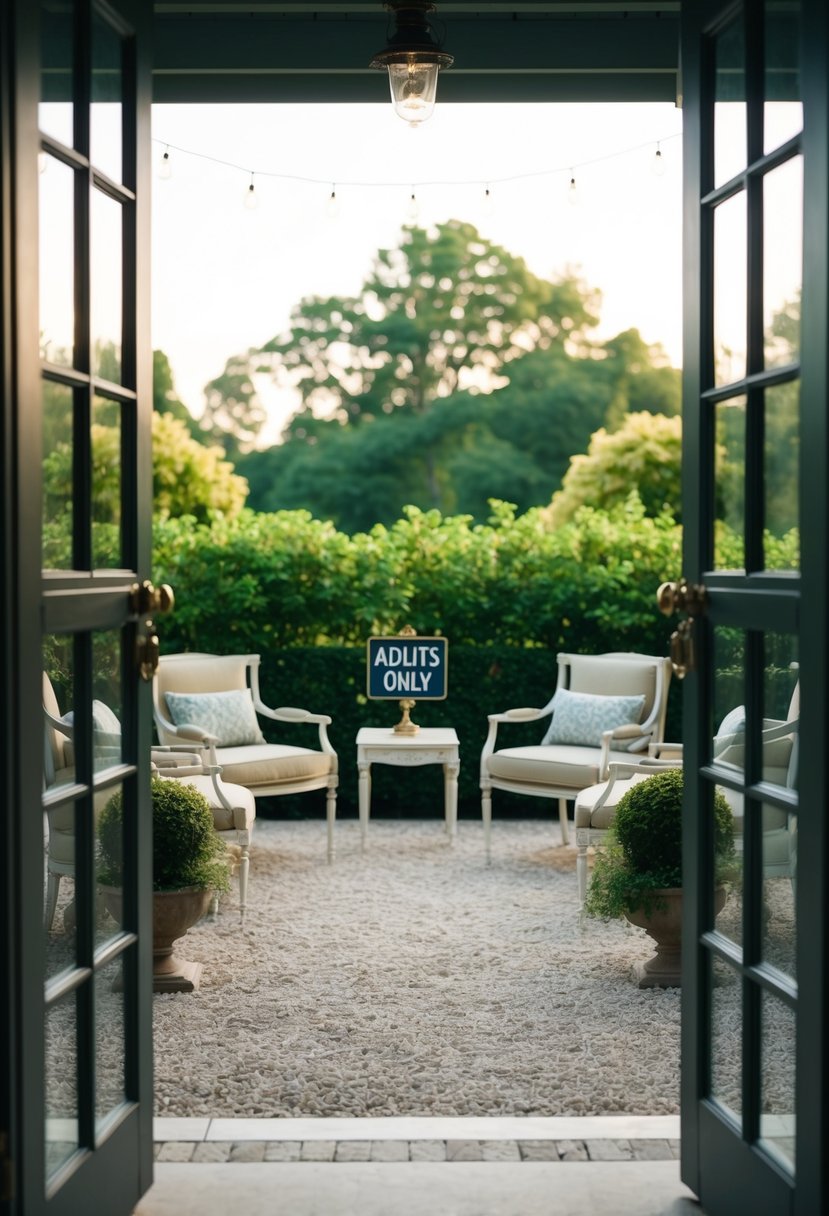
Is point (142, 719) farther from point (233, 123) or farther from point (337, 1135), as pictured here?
point (233, 123)

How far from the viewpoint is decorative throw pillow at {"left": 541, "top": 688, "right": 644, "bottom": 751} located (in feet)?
21.1

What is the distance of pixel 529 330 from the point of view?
20.4m

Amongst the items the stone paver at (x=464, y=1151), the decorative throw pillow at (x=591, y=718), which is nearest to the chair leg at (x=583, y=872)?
the decorative throw pillow at (x=591, y=718)

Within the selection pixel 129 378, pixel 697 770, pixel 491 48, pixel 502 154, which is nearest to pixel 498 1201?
pixel 697 770

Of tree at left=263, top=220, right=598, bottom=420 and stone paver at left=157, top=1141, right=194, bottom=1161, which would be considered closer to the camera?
stone paver at left=157, top=1141, right=194, bottom=1161

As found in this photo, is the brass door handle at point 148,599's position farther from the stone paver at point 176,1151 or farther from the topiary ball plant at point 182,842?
the topiary ball plant at point 182,842

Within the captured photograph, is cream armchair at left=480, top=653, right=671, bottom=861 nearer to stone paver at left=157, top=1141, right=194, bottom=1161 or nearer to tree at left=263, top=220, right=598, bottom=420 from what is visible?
stone paver at left=157, top=1141, right=194, bottom=1161

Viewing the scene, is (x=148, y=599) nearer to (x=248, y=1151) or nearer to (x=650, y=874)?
(x=248, y=1151)

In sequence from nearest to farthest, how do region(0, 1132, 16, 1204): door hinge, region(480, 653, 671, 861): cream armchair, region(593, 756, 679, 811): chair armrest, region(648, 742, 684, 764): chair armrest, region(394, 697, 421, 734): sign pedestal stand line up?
region(0, 1132, 16, 1204): door hinge < region(593, 756, 679, 811): chair armrest < region(648, 742, 684, 764): chair armrest < region(480, 653, 671, 861): cream armchair < region(394, 697, 421, 734): sign pedestal stand

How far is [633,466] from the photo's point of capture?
11766 millimetres

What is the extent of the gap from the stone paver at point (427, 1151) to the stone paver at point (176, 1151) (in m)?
0.51

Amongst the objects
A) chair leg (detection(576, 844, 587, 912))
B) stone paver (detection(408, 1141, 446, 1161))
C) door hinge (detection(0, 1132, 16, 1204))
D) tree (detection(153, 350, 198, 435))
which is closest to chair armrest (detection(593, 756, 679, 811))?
chair leg (detection(576, 844, 587, 912))

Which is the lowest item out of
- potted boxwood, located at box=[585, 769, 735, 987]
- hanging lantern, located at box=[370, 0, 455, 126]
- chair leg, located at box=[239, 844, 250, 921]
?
chair leg, located at box=[239, 844, 250, 921]

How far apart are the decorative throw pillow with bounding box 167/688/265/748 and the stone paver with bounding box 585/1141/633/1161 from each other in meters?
3.71
